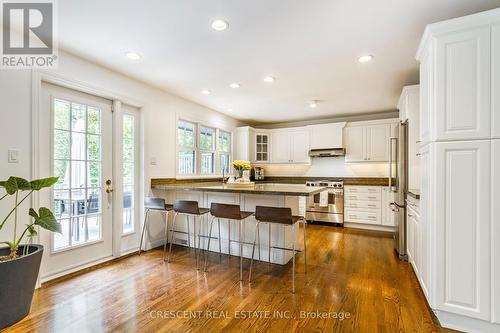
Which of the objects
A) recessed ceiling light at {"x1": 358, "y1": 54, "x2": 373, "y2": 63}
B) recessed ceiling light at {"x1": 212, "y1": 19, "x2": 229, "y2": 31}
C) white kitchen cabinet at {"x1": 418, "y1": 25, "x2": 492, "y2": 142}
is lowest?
white kitchen cabinet at {"x1": 418, "y1": 25, "x2": 492, "y2": 142}

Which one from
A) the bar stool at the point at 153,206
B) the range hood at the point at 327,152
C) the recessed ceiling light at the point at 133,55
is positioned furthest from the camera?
the range hood at the point at 327,152

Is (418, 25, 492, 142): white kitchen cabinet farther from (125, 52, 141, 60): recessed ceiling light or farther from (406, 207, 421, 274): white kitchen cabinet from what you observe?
(125, 52, 141, 60): recessed ceiling light

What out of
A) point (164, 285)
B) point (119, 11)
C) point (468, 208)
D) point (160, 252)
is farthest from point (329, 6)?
point (160, 252)

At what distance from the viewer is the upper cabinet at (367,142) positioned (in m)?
4.99

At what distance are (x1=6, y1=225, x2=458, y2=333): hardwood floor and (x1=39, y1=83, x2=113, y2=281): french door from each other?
320mm

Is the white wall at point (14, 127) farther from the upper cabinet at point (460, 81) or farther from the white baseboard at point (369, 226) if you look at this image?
the white baseboard at point (369, 226)

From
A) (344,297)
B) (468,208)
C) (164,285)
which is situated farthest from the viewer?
A: (164,285)

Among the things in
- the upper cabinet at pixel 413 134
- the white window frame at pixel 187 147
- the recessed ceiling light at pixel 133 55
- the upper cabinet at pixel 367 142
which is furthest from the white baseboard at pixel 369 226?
the recessed ceiling light at pixel 133 55

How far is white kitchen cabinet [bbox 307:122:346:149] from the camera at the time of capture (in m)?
5.38

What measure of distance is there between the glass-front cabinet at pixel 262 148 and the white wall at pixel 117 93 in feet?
4.13

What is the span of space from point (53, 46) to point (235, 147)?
391 cm

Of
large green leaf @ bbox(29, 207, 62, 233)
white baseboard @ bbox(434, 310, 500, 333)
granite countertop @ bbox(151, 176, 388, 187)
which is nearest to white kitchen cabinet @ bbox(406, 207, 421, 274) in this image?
white baseboard @ bbox(434, 310, 500, 333)

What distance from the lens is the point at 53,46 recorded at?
2.50 metres

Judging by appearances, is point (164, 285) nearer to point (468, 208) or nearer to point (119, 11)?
point (119, 11)
